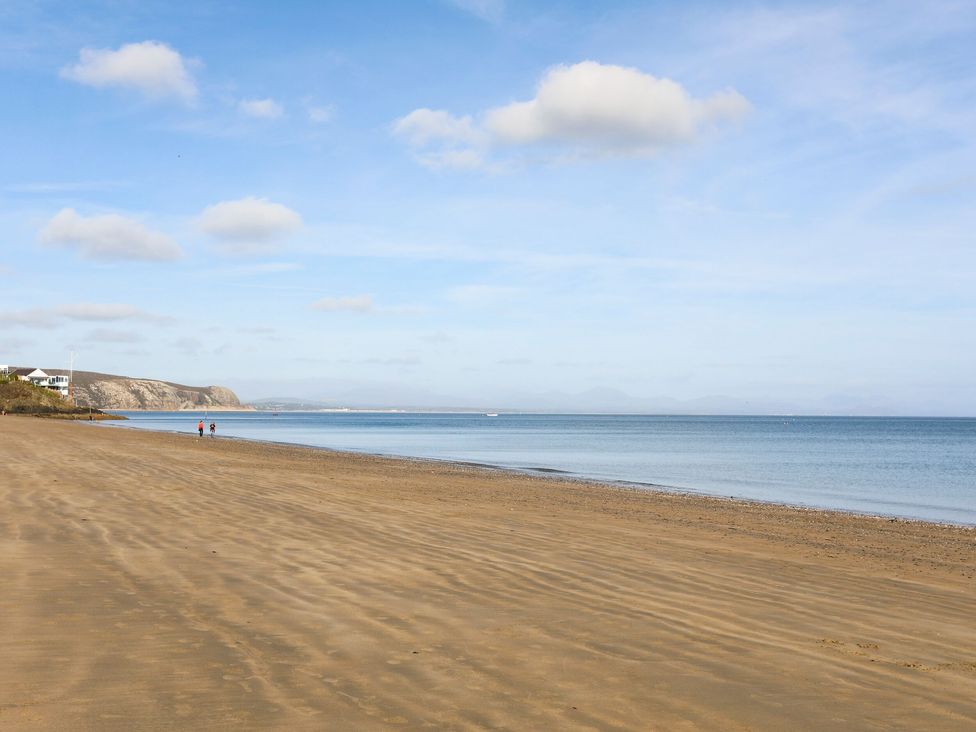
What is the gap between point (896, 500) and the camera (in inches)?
1153

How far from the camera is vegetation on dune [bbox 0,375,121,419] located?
96750 millimetres

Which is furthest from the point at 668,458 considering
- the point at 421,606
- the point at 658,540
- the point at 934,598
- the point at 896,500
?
the point at 421,606

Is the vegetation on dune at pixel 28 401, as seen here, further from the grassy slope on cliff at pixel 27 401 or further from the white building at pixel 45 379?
the white building at pixel 45 379

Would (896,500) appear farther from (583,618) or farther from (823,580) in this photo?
(583,618)

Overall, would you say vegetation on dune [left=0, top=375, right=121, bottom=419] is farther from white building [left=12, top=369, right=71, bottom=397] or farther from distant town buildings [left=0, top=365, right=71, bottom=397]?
distant town buildings [left=0, top=365, right=71, bottom=397]

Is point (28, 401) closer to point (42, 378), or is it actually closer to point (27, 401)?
point (27, 401)

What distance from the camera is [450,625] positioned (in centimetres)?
686

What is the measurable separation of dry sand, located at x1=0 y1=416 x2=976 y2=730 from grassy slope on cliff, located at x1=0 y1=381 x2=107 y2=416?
9627 centimetres

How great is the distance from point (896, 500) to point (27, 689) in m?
30.7

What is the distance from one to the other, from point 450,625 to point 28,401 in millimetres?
109755

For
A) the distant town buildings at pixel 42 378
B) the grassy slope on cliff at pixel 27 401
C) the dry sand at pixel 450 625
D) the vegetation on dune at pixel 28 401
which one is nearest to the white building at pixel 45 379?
the distant town buildings at pixel 42 378

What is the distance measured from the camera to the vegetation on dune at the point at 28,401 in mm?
96750

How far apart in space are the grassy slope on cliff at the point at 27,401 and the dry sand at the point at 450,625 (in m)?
96.3

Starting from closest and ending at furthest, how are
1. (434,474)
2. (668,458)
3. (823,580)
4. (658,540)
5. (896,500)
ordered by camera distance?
(823,580) → (658,540) → (896,500) → (434,474) → (668,458)
